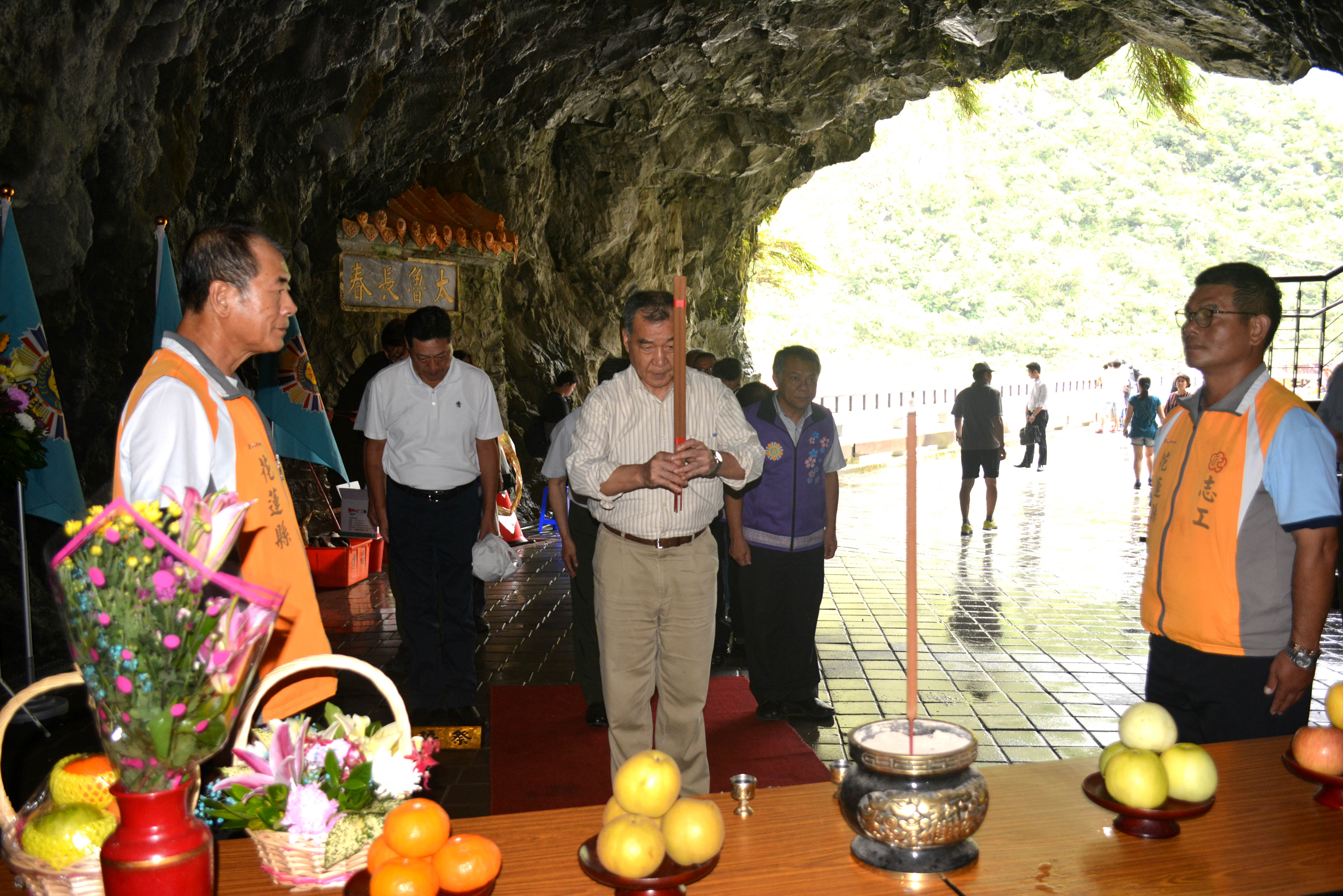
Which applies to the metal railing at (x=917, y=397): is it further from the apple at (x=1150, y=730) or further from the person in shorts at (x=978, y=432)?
the apple at (x=1150, y=730)

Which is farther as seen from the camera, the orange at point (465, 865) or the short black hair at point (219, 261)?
the short black hair at point (219, 261)

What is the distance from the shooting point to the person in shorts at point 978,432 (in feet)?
33.7

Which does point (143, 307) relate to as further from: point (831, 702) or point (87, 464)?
point (831, 702)

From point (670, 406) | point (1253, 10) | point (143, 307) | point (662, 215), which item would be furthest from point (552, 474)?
point (662, 215)

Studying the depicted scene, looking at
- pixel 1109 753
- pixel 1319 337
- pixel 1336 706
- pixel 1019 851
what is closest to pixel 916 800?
pixel 1019 851

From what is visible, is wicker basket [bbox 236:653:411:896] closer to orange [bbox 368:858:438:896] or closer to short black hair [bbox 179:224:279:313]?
orange [bbox 368:858:438:896]

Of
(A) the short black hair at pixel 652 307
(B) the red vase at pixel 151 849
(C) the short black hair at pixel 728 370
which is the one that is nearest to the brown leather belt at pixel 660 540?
(A) the short black hair at pixel 652 307

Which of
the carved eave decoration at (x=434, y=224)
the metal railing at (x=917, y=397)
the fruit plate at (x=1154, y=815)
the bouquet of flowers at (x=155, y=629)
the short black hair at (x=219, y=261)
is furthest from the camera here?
the metal railing at (x=917, y=397)

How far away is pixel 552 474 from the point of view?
4.95m

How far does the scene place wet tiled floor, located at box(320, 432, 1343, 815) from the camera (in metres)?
4.74

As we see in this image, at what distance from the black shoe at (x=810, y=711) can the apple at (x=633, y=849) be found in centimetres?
341

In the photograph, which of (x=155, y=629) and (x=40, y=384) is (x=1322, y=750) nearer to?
(x=155, y=629)

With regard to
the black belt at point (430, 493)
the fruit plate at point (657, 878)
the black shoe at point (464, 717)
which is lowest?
the black shoe at point (464, 717)

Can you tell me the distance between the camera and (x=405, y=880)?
4.66 ft
